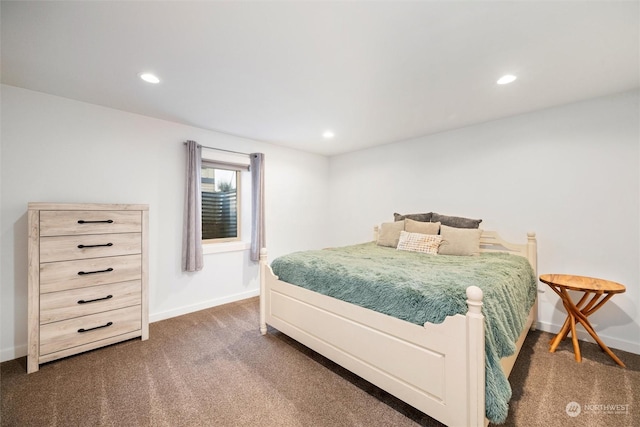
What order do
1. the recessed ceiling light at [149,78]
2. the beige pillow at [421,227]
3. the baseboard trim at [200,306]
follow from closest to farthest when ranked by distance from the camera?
the recessed ceiling light at [149,78] → the baseboard trim at [200,306] → the beige pillow at [421,227]

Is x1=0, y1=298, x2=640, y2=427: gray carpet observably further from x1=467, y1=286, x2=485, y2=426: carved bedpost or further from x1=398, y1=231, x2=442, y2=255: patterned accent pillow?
x1=398, y1=231, x2=442, y2=255: patterned accent pillow

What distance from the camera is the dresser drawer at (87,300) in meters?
2.10

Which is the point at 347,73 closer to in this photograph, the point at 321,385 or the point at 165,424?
the point at 321,385

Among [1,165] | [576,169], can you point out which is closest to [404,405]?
[576,169]

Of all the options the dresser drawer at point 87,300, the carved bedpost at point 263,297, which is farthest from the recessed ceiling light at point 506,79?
the dresser drawer at point 87,300

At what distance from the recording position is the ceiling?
1.40 m

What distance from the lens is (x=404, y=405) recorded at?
1665mm

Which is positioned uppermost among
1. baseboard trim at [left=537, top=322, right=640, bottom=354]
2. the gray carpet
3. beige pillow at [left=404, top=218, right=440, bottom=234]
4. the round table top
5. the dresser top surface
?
the dresser top surface

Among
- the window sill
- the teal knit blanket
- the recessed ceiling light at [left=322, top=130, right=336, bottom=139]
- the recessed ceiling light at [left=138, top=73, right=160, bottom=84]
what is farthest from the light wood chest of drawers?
the recessed ceiling light at [left=322, top=130, right=336, bottom=139]

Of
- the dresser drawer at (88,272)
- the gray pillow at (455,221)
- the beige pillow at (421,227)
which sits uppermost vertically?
the gray pillow at (455,221)

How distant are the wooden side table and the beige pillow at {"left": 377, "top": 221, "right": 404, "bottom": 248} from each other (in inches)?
57.7
